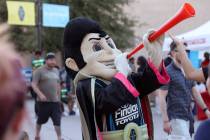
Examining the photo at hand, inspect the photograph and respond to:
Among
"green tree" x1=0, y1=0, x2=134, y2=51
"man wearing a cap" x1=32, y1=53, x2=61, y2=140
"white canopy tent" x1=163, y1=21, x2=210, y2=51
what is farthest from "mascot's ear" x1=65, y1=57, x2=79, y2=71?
"green tree" x1=0, y1=0, x2=134, y2=51

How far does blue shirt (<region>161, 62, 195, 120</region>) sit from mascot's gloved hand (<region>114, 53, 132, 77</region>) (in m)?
2.10

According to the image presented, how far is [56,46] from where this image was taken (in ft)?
85.8

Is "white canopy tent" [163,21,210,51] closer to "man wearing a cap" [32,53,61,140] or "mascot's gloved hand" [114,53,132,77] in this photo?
"man wearing a cap" [32,53,61,140]

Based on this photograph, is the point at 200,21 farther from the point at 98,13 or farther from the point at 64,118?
the point at 64,118

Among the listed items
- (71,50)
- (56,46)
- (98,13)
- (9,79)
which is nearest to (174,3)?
(98,13)

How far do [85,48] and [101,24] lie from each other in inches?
871

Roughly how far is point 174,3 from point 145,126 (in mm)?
28145

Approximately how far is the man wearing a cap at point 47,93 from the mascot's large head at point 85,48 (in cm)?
503

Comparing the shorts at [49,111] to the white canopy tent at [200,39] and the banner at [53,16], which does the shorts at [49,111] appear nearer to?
the white canopy tent at [200,39]

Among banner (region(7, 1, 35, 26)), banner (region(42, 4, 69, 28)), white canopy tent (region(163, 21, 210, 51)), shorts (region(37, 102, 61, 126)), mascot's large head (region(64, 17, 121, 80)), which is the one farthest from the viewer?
banner (region(42, 4, 69, 28))

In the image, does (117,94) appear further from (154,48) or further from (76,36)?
(76,36)

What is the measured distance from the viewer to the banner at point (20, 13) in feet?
50.0

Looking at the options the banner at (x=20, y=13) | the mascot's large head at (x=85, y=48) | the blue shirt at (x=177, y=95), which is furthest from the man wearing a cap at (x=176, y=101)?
the banner at (x=20, y=13)

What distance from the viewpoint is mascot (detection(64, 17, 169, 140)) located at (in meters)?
3.43
